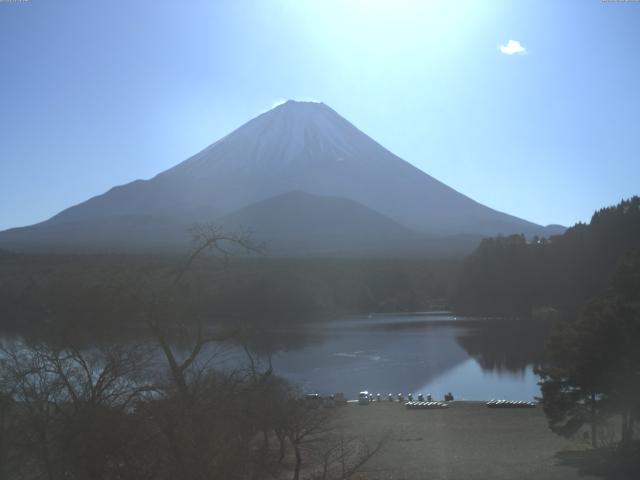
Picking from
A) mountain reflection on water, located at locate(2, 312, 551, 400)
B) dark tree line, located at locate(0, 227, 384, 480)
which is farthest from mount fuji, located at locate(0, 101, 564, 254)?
dark tree line, located at locate(0, 227, 384, 480)

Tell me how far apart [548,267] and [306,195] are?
140 ft

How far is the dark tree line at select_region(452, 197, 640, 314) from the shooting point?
115 ft

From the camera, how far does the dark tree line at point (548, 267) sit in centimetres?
3516

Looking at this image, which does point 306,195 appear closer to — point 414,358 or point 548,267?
point 548,267

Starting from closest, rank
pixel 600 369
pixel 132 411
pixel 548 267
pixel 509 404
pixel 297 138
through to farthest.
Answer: pixel 132 411 → pixel 600 369 → pixel 509 404 → pixel 548 267 → pixel 297 138

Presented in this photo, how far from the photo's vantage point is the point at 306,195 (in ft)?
259

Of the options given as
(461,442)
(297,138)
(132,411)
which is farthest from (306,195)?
(132,411)

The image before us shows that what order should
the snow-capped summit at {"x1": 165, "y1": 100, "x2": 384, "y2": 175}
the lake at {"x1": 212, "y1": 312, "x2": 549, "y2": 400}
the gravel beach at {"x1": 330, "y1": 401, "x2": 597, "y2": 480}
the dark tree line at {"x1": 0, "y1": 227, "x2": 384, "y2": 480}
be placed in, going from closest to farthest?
1. the dark tree line at {"x1": 0, "y1": 227, "x2": 384, "y2": 480}
2. the gravel beach at {"x1": 330, "y1": 401, "x2": 597, "y2": 480}
3. the lake at {"x1": 212, "y1": 312, "x2": 549, "y2": 400}
4. the snow-capped summit at {"x1": 165, "y1": 100, "x2": 384, "y2": 175}

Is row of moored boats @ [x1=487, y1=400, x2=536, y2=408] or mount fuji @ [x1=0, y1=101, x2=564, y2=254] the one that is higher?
mount fuji @ [x1=0, y1=101, x2=564, y2=254]

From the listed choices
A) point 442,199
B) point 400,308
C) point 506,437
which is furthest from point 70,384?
point 442,199

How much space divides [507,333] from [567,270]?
9.97 metres

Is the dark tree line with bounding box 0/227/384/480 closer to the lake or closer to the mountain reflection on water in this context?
the mountain reflection on water

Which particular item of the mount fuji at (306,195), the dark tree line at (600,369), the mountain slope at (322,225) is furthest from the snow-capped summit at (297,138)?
the dark tree line at (600,369)

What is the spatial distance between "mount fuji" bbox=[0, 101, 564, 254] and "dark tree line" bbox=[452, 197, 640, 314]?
890 inches
